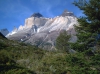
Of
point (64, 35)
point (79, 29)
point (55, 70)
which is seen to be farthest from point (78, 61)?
point (64, 35)

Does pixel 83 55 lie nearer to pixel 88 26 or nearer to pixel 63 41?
pixel 88 26

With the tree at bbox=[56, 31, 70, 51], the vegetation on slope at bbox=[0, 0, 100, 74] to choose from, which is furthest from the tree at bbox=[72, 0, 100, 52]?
the tree at bbox=[56, 31, 70, 51]

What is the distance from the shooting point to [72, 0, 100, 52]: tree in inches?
565

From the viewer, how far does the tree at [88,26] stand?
47.1ft

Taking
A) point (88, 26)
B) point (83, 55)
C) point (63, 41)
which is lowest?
point (83, 55)

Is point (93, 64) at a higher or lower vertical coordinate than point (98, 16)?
lower

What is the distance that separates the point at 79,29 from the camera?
16.8 m

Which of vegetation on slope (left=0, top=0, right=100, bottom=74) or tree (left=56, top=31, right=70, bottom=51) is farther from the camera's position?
tree (left=56, top=31, right=70, bottom=51)

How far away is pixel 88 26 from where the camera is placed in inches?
621

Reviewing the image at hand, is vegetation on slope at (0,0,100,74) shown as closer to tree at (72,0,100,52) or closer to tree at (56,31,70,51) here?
tree at (72,0,100,52)

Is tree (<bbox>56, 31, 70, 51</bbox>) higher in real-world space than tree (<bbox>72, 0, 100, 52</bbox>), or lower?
higher

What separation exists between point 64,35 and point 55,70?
33.8 metres

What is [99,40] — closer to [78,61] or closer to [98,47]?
[98,47]

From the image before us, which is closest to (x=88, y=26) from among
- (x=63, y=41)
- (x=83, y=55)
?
(x=83, y=55)
